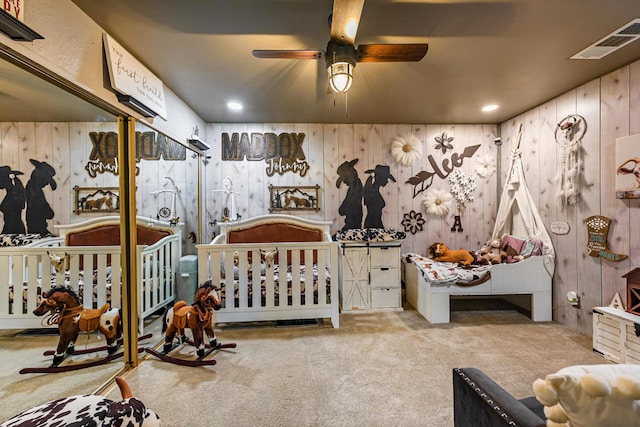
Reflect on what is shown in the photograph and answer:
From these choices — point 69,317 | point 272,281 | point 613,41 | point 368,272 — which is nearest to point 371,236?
point 368,272

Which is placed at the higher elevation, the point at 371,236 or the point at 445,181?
the point at 445,181

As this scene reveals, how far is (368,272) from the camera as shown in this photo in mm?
3393

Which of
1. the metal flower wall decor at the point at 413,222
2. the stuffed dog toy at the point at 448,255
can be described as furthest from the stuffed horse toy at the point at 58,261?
the stuffed dog toy at the point at 448,255

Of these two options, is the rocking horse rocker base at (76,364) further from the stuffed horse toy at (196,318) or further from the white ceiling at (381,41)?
the white ceiling at (381,41)

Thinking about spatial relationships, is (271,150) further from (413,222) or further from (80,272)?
(80,272)

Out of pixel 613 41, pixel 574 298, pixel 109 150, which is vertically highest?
pixel 613 41

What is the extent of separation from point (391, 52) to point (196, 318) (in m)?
2.38

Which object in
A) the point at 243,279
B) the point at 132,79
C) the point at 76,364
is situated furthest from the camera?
the point at 243,279

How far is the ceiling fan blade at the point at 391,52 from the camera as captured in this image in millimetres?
1649

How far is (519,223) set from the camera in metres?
3.64

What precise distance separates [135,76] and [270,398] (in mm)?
2473

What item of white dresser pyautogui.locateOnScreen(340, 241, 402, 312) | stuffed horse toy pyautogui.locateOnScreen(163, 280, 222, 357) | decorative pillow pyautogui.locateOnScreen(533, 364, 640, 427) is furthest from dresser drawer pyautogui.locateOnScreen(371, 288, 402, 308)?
decorative pillow pyautogui.locateOnScreen(533, 364, 640, 427)

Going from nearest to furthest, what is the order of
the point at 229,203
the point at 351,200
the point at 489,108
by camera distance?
the point at 489,108
the point at 229,203
the point at 351,200

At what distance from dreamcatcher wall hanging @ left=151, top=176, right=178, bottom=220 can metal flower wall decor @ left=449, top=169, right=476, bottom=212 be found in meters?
3.55
